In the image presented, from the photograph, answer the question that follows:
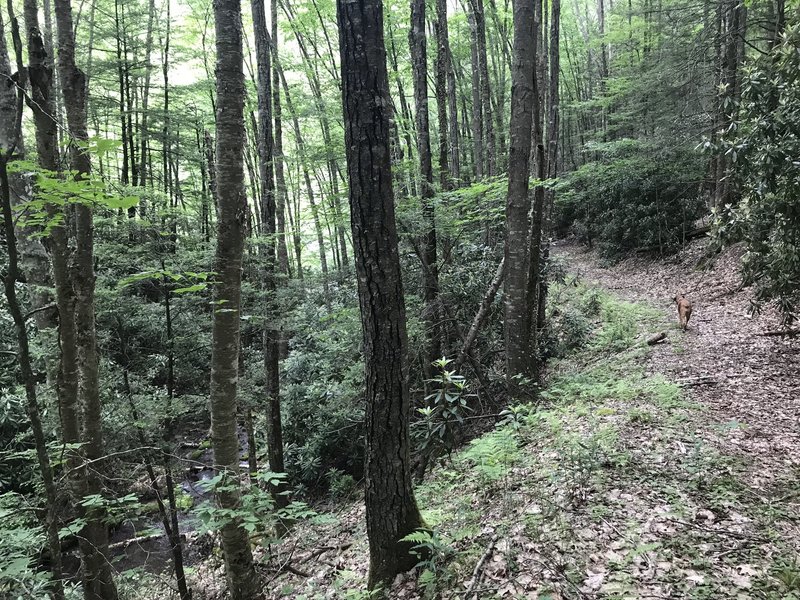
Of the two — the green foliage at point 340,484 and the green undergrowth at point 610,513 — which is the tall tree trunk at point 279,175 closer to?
the green foliage at point 340,484

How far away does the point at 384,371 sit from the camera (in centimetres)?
323

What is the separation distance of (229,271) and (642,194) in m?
16.9

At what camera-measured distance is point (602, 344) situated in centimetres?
986

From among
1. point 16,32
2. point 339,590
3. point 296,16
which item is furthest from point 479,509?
point 296,16

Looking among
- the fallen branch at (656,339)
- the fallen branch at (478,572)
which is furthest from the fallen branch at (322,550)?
the fallen branch at (656,339)

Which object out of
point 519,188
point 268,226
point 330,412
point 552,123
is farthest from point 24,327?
point 552,123

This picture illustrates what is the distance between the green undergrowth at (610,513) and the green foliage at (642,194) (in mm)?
10446

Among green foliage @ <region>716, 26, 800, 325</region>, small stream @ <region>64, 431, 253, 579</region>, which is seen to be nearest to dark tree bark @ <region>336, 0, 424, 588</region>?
small stream @ <region>64, 431, 253, 579</region>

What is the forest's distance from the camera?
3.15 m

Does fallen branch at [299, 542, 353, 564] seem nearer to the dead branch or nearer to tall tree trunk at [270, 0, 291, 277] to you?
tall tree trunk at [270, 0, 291, 277]

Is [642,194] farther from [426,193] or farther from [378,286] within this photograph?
[378,286]

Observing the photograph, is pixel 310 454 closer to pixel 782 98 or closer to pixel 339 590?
pixel 339 590

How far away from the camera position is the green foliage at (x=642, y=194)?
15.6m

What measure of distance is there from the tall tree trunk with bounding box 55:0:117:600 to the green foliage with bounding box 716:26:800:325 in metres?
7.77
